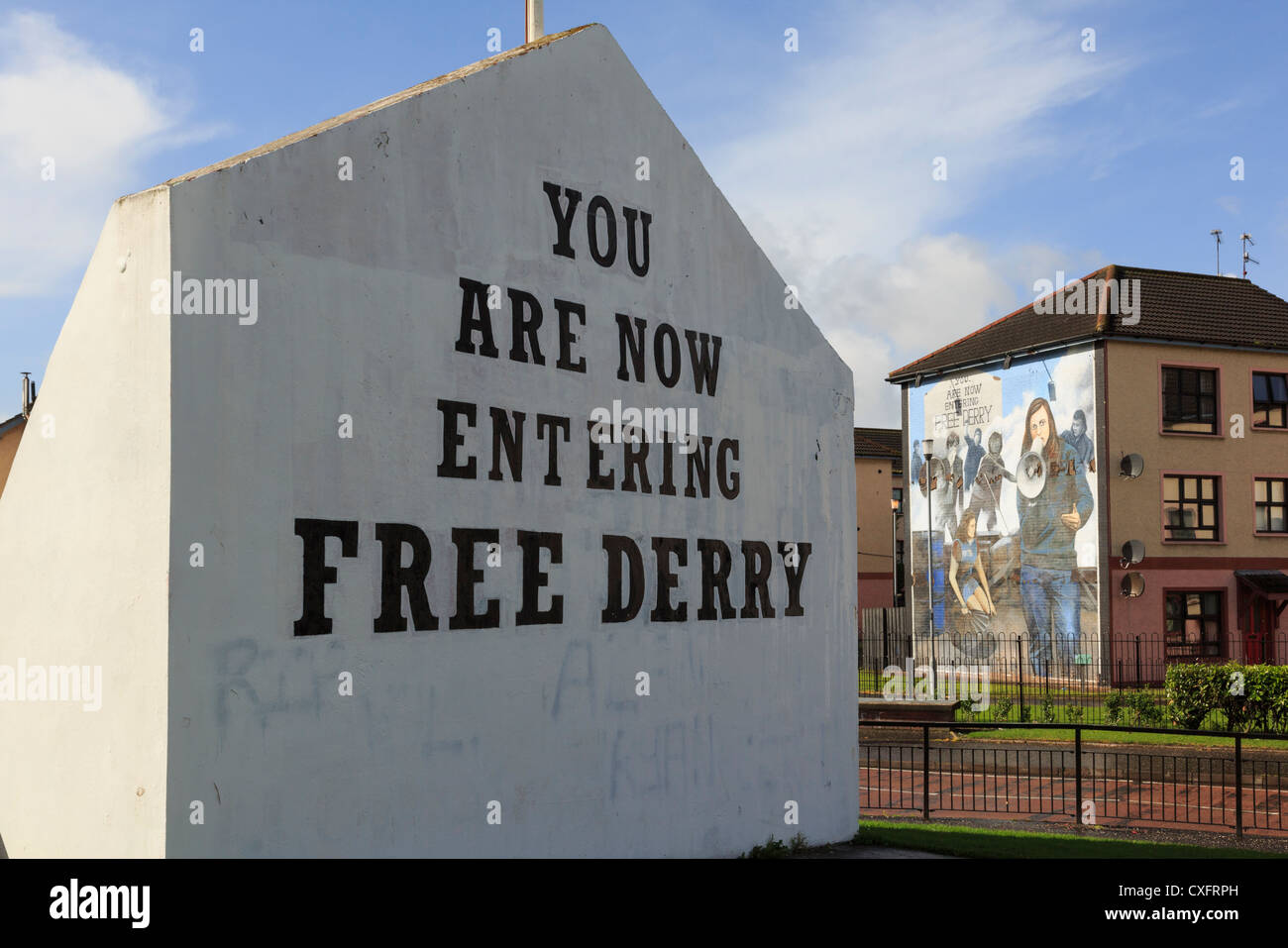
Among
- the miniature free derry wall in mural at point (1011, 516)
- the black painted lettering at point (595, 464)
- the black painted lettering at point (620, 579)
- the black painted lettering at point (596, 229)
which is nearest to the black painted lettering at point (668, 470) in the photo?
the black painted lettering at point (620, 579)

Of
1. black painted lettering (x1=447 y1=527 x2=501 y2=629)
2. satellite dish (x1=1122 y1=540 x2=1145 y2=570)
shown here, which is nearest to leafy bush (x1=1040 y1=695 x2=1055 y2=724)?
satellite dish (x1=1122 y1=540 x2=1145 y2=570)

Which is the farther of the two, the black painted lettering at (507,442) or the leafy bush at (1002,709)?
the leafy bush at (1002,709)

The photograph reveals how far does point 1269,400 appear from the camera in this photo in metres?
33.3

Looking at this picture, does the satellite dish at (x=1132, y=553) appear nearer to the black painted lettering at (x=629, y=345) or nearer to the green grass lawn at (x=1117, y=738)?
the green grass lawn at (x=1117, y=738)

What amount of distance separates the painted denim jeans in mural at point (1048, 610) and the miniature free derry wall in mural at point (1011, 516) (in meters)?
0.03

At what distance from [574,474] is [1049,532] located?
2603cm

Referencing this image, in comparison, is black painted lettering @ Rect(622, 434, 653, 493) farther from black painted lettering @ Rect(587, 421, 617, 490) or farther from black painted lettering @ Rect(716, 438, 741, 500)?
black painted lettering @ Rect(716, 438, 741, 500)

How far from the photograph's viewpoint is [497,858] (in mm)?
8164

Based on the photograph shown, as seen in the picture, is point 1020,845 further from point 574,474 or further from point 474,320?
point 474,320

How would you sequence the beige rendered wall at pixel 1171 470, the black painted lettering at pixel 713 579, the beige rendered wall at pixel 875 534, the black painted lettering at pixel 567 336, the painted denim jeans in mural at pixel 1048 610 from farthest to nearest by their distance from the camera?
1. the beige rendered wall at pixel 875 534
2. the painted denim jeans in mural at pixel 1048 610
3. the beige rendered wall at pixel 1171 470
4. the black painted lettering at pixel 713 579
5. the black painted lettering at pixel 567 336

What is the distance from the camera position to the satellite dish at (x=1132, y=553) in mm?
30250

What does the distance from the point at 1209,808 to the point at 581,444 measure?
1065 cm

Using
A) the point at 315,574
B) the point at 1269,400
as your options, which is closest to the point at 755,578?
the point at 315,574
